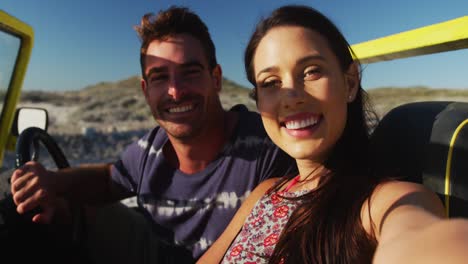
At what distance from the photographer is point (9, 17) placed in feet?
7.93

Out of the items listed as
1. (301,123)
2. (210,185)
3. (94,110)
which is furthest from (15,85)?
(94,110)

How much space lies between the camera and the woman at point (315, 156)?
1.29m

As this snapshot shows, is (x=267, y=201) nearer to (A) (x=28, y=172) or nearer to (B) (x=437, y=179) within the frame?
(B) (x=437, y=179)

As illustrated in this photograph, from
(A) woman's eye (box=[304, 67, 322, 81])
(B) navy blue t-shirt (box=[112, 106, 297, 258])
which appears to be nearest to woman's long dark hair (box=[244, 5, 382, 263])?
(A) woman's eye (box=[304, 67, 322, 81])

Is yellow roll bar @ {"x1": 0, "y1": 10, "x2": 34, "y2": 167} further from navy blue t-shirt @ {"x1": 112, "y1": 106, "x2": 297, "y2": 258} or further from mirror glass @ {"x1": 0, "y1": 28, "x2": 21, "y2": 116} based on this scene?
navy blue t-shirt @ {"x1": 112, "y1": 106, "x2": 297, "y2": 258}

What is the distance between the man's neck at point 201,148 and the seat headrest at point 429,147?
2.87ft

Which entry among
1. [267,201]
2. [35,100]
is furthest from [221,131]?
[35,100]

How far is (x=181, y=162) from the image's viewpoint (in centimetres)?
236

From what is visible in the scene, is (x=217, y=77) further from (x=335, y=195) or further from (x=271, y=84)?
(x=335, y=195)

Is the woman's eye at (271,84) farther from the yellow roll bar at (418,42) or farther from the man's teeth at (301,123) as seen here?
the yellow roll bar at (418,42)

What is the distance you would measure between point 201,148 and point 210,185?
0.70 ft

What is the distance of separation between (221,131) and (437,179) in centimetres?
125

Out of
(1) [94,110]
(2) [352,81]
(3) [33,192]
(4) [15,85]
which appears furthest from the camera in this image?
(1) [94,110]

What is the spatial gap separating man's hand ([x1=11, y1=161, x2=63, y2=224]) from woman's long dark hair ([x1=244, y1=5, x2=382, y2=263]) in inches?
41.4
